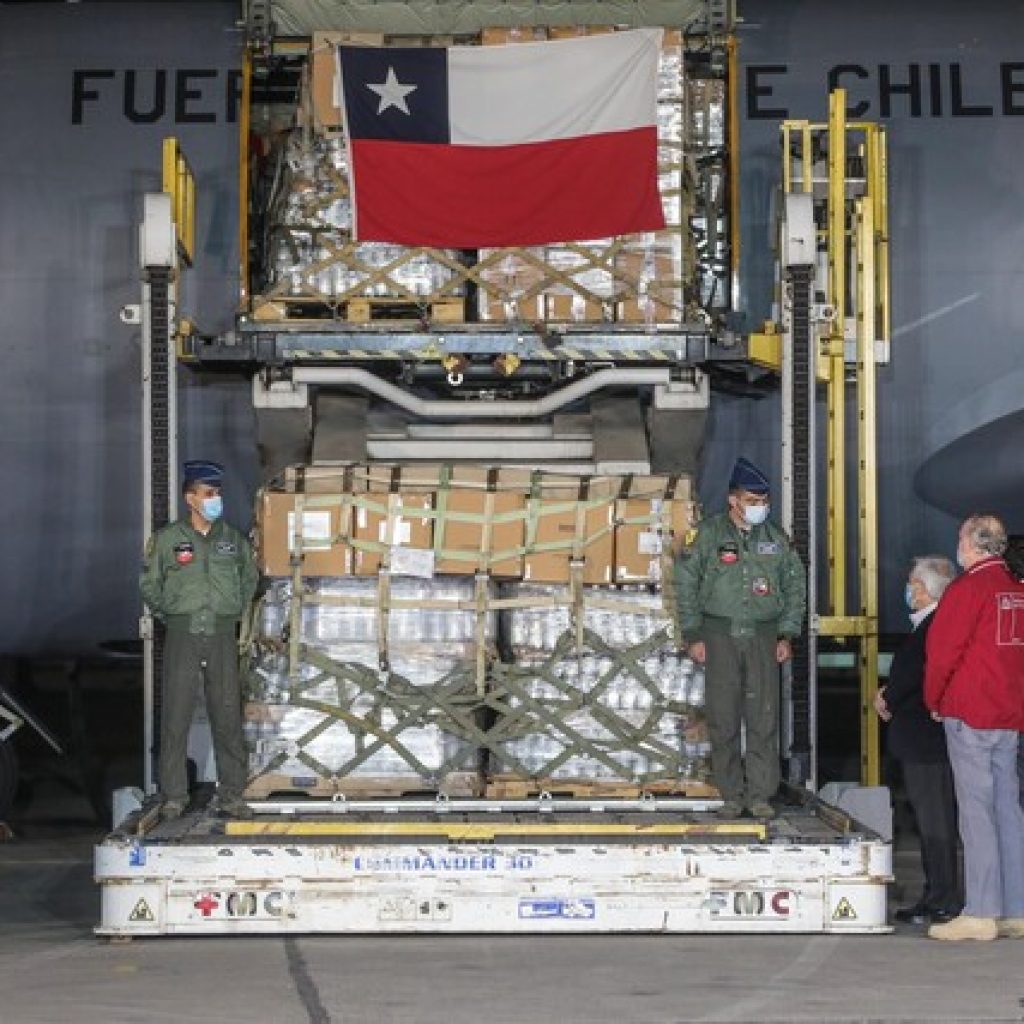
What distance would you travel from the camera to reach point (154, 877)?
9.59 m

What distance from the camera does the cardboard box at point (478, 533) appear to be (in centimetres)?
1072

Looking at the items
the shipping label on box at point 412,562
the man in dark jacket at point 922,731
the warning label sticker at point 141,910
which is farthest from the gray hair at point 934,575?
the warning label sticker at point 141,910

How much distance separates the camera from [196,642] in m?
10.5

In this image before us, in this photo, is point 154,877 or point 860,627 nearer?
point 154,877

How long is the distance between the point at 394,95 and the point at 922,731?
3.86 meters

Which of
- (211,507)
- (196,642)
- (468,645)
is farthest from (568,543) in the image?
(196,642)

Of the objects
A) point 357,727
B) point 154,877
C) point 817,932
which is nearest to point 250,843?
point 154,877

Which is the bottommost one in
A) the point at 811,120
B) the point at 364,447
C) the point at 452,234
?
the point at 364,447

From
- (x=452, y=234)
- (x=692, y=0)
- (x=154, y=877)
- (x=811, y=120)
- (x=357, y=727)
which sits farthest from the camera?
(x=811, y=120)

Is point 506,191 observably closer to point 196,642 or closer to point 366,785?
point 196,642

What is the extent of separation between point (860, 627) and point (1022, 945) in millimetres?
2972

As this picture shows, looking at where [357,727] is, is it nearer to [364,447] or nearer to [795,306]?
[364,447]

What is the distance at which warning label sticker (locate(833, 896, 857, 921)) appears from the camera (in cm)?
966

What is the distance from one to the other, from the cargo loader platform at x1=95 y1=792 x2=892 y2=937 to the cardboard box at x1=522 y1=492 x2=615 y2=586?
1486mm
